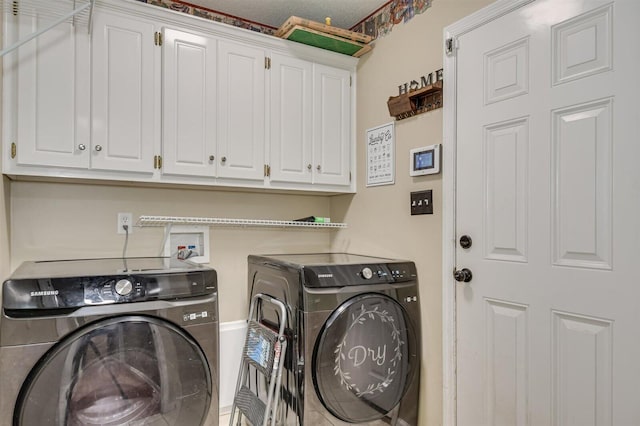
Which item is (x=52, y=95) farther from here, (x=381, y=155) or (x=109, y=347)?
(x=381, y=155)

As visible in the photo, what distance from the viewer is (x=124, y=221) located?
2.17 meters

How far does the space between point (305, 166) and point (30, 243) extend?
152cm

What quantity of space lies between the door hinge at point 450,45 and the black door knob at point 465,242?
0.91m

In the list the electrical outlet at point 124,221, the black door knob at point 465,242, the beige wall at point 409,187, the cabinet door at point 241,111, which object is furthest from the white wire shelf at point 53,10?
the black door knob at point 465,242

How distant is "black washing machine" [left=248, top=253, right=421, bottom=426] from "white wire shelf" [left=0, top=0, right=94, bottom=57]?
1.46 m

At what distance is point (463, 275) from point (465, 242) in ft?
0.52

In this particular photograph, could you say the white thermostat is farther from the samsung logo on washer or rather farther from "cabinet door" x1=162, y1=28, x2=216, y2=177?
the samsung logo on washer

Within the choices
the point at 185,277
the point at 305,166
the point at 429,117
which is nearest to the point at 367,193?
the point at 305,166

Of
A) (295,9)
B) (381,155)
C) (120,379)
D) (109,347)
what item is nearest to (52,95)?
(109,347)

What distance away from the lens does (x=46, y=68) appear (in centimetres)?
174

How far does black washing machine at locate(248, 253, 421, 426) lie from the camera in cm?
173

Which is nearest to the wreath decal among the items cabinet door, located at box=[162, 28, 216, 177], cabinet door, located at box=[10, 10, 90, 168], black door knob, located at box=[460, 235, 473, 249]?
black door knob, located at box=[460, 235, 473, 249]

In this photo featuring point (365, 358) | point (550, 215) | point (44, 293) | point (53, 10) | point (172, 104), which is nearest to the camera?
point (44, 293)

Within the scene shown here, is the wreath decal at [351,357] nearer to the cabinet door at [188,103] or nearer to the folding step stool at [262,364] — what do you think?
the folding step stool at [262,364]
